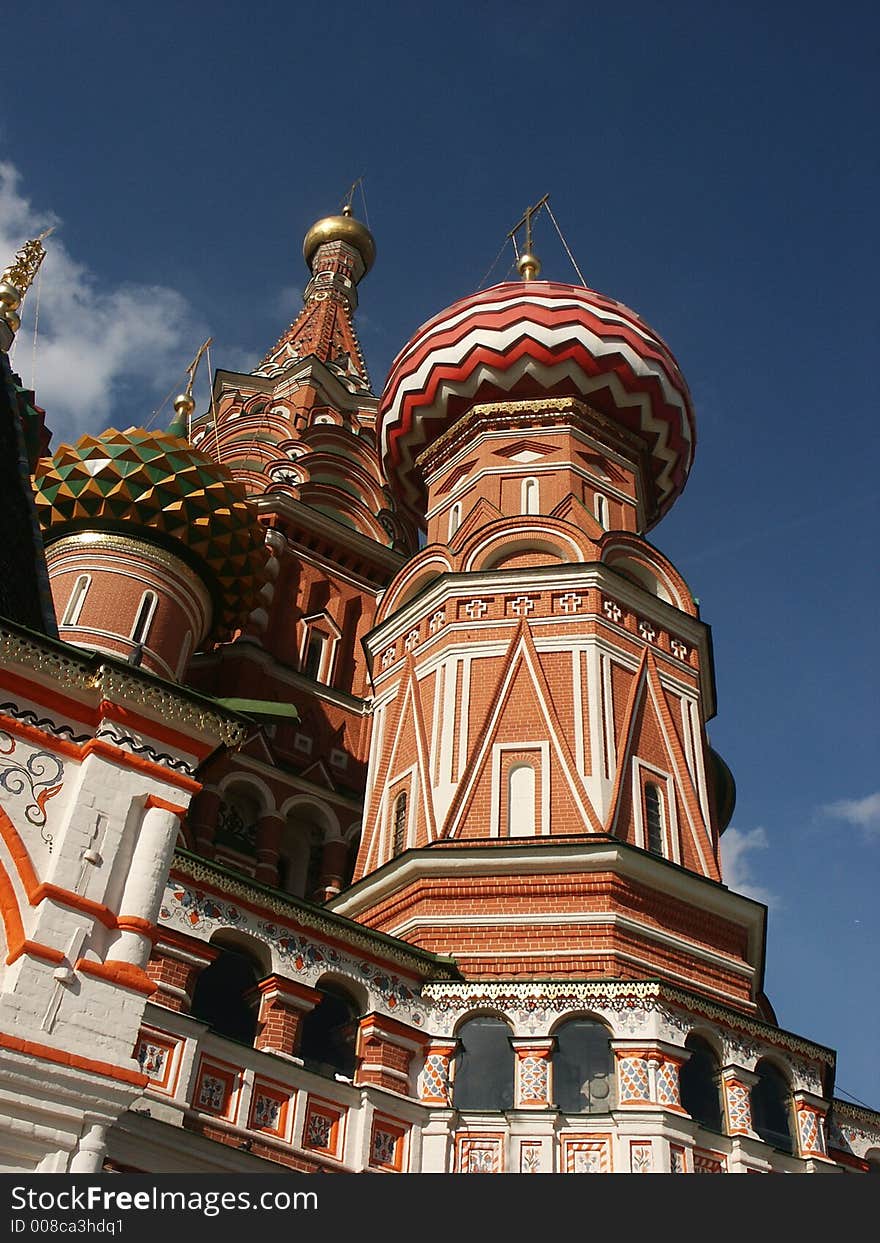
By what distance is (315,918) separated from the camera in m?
9.17

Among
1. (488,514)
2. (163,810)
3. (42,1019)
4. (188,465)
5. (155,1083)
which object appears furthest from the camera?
(188,465)

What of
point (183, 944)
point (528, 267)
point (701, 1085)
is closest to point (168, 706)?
point (183, 944)

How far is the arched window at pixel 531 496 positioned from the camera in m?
14.5

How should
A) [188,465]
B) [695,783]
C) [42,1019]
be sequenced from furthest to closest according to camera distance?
[188,465] → [695,783] → [42,1019]

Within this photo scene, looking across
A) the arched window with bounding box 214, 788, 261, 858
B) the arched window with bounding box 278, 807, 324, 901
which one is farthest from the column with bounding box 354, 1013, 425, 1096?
the arched window with bounding box 214, 788, 261, 858

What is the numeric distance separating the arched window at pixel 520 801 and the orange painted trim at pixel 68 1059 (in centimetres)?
590

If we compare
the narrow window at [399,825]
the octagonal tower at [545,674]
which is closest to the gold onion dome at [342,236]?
the octagonal tower at [545,674]

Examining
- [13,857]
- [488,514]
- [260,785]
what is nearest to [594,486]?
[488,514]

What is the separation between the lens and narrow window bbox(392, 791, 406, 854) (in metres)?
11.8

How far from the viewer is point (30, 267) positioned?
13570 millimetres

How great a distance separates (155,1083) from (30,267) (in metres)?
9.18

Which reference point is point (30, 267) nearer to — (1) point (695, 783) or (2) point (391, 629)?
(2) point (391, 629)

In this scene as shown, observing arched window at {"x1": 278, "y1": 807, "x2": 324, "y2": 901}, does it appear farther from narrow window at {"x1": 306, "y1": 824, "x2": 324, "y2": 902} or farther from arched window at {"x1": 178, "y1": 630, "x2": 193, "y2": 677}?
arched window at {"x1": 178, "y1": 630, "x2": 193, "y2": 677}

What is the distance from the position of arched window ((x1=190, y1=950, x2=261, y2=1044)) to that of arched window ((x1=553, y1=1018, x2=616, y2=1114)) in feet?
7.27
